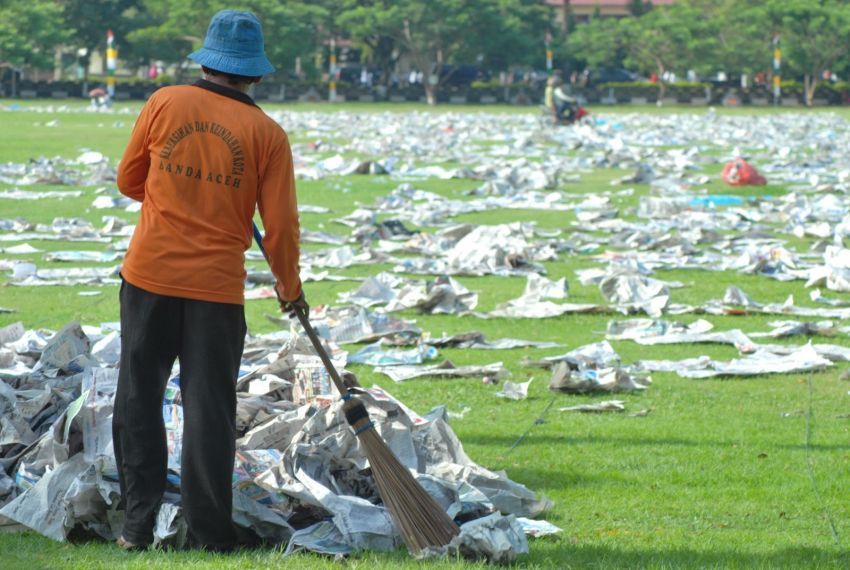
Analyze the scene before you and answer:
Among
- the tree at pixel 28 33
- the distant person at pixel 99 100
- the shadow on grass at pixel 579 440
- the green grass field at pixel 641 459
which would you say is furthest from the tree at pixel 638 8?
the shadow on grass at pixel 579 440

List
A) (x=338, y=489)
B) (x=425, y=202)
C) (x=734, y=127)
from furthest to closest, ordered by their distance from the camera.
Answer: (x=734, y=127) < (x=425, y=202) < (x=338, y=489)

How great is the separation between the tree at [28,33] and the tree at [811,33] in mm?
39365

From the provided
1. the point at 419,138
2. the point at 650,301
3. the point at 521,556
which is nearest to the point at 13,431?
the point at 521,556

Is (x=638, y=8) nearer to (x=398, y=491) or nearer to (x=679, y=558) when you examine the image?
(x=679, y=558)

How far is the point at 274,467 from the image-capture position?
18.4 ft

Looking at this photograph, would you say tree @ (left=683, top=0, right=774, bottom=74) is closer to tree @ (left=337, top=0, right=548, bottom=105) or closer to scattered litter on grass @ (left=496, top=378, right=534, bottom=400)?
tree @ (left=337, top=0, right=548, bottom=105)

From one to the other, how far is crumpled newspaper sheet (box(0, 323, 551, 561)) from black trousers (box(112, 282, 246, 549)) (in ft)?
0.47

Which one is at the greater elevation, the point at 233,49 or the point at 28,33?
the point at 233,49

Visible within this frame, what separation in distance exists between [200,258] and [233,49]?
0.71m

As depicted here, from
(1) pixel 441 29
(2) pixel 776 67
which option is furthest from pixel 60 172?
(2) pixel 776 67

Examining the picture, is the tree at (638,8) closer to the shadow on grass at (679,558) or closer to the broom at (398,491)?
the shadow on grass at (679,558)

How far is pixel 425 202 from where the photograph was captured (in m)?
20.2

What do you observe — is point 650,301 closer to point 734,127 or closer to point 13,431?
point 13,431

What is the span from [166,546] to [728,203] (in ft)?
53.4
